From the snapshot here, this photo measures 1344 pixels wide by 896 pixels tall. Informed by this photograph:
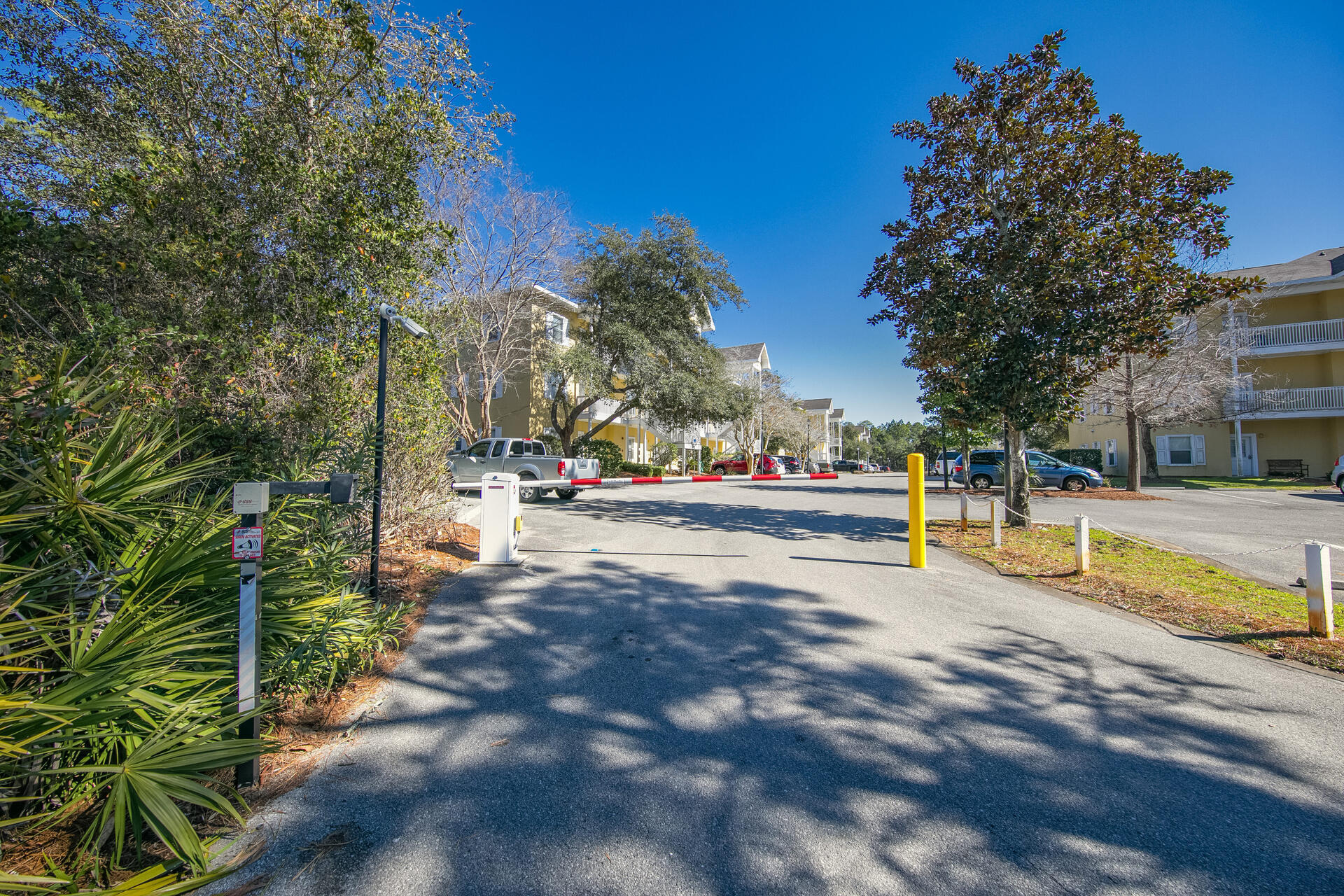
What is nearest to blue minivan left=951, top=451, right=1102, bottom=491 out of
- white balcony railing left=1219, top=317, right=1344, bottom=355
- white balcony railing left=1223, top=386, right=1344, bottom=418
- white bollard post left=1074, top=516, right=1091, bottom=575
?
white balcony railing left=1223, top=386, right=1344, bottom=418

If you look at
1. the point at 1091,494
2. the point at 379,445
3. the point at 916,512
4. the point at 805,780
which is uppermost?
the point at 379,445

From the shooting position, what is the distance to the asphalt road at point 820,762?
241 cm

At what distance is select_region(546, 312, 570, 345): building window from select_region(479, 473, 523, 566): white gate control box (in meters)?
16.3

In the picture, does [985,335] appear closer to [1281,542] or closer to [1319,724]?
[1281,542]

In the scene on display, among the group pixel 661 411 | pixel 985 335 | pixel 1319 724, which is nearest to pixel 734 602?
pixel 1319 724

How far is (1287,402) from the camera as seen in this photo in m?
26.1

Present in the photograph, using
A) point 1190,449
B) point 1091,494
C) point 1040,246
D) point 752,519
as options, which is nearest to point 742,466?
point 1091,494

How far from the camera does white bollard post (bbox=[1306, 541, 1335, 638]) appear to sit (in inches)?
197

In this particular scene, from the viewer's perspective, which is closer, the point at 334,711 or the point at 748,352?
the point at 334,711

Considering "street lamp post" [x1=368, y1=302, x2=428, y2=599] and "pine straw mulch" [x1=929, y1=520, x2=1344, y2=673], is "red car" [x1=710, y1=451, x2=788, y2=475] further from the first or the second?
"street lamp post" [x1=368, y1=302, x2=428, y2=599]

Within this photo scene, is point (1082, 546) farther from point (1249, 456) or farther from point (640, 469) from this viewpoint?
point (1249, 456)

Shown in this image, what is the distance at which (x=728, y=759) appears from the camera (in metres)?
3.24

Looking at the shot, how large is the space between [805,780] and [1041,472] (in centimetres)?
2454

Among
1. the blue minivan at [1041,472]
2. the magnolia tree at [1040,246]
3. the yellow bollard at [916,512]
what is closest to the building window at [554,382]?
the magnolia tree at [1040,246]
